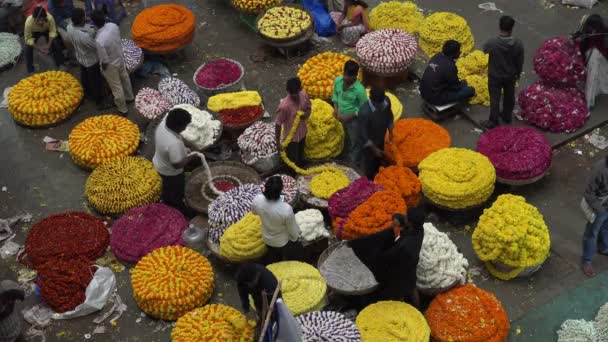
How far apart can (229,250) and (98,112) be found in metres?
3.89

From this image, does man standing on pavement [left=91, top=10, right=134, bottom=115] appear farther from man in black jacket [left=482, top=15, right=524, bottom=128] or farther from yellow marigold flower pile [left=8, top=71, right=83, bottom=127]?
man in black jacket [left=482, top=15, right=524, bottom=128]

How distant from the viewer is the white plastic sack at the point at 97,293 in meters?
7.27

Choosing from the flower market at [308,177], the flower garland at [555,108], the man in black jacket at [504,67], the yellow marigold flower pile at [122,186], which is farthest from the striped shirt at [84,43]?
the flower garland at [555,108]

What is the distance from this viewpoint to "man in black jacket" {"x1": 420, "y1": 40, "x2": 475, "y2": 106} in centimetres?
903

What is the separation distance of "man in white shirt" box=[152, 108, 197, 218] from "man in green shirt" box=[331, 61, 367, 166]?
190 cm

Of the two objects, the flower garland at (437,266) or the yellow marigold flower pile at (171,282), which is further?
the yellow marigold flower pile at (171,282)

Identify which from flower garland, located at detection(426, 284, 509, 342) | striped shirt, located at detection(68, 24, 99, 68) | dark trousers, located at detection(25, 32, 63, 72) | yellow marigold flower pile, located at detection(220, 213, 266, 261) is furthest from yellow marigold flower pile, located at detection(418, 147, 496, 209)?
dark trousers, located at detection(25, 32, 63, 72)

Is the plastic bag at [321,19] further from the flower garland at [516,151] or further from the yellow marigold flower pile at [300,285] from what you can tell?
the yellow marigold flower pile at [300,285]

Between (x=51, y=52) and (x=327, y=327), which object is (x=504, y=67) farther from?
(x=51, y=52)

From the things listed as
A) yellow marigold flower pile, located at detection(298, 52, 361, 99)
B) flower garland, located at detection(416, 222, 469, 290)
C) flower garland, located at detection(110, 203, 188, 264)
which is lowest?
flower garland, located at detection(110, 203, 188, 264)

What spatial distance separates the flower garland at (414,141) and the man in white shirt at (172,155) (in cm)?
244

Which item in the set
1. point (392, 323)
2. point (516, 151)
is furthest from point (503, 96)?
point (392, 323)

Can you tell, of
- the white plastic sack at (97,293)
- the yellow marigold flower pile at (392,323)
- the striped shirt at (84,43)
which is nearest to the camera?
the yellow marigold flower pile at (392,323)

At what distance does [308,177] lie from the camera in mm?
8625
